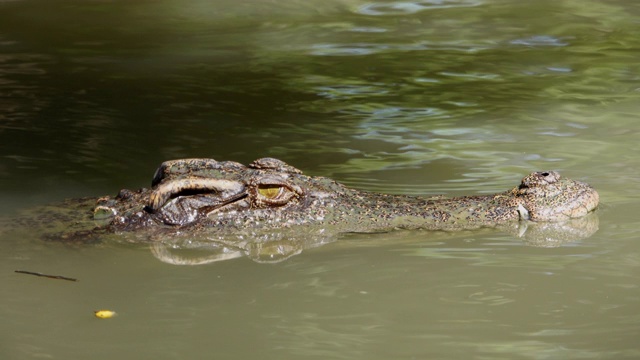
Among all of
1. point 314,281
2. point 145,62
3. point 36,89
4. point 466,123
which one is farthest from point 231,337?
point 145,62

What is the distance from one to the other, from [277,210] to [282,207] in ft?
0.12

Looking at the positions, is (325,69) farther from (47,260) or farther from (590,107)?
(47,260)

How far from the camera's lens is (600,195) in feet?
23.5

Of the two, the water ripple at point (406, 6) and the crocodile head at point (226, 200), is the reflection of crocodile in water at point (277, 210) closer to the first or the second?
the crocodile head at point (226, 200)

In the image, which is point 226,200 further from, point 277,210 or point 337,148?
point 337,148

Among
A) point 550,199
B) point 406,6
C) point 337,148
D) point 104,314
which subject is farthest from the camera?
point 406,6

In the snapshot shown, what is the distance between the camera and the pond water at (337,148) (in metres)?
4.84

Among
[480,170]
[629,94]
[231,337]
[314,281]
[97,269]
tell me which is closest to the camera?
[231,337]

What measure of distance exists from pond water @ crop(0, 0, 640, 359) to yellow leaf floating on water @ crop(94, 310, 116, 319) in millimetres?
36

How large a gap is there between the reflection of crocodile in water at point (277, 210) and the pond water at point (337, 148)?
0.50 feet

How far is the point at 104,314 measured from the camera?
5.10 m

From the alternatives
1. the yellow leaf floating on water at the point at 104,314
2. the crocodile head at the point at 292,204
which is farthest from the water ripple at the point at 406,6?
the yellow leaf floating on water at the point at 104,314

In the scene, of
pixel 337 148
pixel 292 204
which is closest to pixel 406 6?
pixel 337 148

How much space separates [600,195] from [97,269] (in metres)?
3.33
